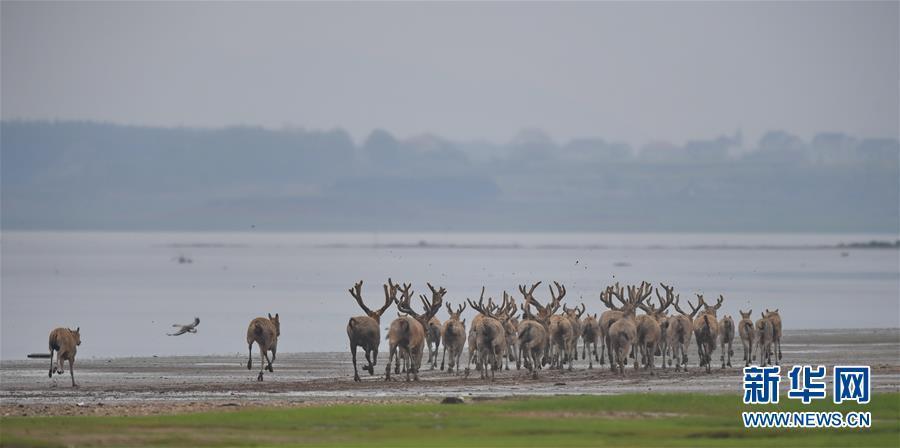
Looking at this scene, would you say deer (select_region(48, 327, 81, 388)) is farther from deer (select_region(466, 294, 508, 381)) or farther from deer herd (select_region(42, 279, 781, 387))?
deer (select_region(466, 294, 508, 381))

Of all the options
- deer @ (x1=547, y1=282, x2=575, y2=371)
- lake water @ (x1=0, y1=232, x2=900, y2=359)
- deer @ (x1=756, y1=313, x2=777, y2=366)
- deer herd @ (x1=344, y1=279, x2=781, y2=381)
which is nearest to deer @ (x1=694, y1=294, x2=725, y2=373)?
deer herd @ (x1=344, y1=279, x2=781, y2=381)

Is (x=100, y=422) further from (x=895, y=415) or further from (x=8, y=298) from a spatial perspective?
(x=8, y=298)

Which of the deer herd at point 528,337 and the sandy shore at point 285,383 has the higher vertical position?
the deer herd at point 528,337

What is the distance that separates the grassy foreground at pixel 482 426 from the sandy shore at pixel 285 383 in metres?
2.56

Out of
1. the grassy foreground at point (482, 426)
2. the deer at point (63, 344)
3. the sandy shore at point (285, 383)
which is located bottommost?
the grassy foreground at point (482, 426)

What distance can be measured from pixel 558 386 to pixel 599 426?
29.1 ft

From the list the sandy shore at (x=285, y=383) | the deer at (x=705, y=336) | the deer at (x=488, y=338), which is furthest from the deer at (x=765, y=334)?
the deer at (x=488, y=338)

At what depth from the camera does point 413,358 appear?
4038 centimetres

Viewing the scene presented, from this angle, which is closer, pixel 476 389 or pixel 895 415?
pixel 895 415

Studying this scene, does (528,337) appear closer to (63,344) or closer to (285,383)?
(285,383)

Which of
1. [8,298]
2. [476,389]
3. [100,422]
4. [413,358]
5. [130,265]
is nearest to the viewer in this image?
[100,422]

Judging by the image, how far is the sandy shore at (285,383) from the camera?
34553 millimetres

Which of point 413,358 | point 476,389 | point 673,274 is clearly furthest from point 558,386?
point 673,274

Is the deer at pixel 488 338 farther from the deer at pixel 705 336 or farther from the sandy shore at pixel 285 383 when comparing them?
the deer at pixel 705 336
